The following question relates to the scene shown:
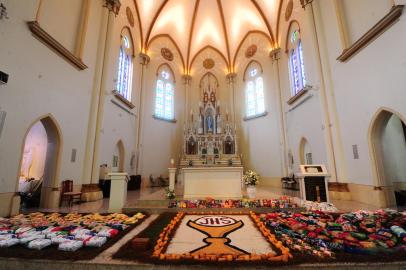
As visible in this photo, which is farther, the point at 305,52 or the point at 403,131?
the point at 305,52

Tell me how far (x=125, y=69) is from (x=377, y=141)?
507 inches

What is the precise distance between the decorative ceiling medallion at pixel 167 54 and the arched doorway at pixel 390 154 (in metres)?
14.4

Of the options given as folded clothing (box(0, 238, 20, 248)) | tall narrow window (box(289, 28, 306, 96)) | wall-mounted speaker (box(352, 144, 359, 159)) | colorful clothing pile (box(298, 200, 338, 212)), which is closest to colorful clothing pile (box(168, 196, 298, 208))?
colorful clothing pile (box(298, 200, 338, 212))

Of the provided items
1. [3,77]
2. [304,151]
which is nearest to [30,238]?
[3,77]

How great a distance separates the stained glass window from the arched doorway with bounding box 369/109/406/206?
1193 centimetres

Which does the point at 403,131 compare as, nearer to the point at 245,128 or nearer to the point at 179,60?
the point at 245,128

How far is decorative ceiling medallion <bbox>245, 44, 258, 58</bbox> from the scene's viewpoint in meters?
15.7

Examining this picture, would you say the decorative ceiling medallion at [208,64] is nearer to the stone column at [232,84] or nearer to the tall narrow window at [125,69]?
the stone column at [232,84]

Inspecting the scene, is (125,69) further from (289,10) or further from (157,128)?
(289,10)

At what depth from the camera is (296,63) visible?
1175 cm

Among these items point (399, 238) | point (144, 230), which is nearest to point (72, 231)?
point (144, 230)

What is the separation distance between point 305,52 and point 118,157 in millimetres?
11856

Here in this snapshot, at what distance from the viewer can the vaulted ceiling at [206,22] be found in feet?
44.4

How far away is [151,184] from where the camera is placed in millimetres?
13484
